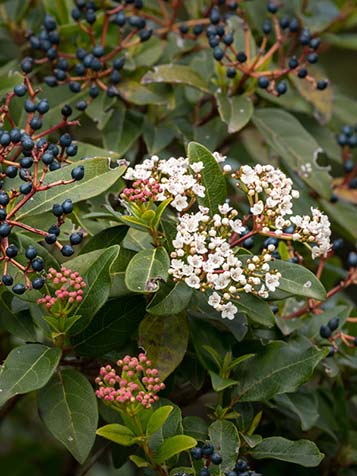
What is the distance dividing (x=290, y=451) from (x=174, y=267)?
431mm

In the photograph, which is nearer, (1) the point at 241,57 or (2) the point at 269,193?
(2) the point at 269,193

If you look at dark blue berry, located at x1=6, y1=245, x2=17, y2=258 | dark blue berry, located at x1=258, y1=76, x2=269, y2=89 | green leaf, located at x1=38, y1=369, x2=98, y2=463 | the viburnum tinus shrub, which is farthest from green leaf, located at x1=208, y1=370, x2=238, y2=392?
dark blue berry, located at x1=258, y1=76, x2=269, y2=89

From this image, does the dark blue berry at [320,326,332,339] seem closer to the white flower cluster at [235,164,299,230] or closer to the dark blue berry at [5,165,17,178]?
the white flower cluster at [235,164,299,230]

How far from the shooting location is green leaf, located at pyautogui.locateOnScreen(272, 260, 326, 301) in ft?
5.71

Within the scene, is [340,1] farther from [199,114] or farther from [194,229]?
[194,229]

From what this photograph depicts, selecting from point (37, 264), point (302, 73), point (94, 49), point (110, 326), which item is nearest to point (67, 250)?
point (37, 264)

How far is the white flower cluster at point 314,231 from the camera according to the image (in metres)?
1.74

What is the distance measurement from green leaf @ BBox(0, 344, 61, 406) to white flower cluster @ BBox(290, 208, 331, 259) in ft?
1.71

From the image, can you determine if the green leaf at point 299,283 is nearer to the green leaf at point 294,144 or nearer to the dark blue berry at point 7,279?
the dark blue berry at point 7,279

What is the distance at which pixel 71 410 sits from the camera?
173 cm

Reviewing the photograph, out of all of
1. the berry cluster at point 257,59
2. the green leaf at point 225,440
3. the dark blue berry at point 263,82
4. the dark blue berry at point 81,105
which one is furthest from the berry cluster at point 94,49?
the green leaf at point 225,440

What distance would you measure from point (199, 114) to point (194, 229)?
3.07 ft

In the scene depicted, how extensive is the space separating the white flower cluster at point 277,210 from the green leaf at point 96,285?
0.92 feet

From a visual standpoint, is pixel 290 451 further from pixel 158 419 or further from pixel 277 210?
pixel 277 210
